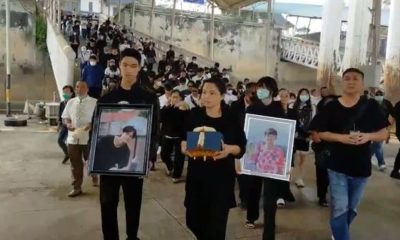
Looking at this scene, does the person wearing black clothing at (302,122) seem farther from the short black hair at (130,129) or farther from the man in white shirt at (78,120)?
the short black hair at (130,129)

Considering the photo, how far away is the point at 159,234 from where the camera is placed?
17.6 ft

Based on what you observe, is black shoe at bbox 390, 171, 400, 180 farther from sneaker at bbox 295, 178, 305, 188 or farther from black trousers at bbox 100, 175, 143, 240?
black trousers at bbox 100, 175, 143, 240

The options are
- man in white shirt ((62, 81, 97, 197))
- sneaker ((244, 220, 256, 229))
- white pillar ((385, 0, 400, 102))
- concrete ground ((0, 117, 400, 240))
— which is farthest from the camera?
white pillar ((385, 0, 400, 102))

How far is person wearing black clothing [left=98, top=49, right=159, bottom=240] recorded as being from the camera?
402 centimetres

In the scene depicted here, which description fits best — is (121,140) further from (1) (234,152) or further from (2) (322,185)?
(2) (322,185)

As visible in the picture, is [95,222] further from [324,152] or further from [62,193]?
[324,152]

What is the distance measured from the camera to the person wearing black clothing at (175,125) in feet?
26.0

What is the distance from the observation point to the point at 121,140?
392cm

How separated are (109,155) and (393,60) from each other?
16.2m

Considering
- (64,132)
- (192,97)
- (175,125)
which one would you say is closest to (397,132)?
(192,97)

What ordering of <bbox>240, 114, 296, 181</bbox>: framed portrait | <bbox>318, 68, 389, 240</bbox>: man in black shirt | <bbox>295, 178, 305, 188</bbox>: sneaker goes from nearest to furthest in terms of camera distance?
<bbox>318, 68, 389, 240</bbox>: man in black shirt < <bbox>240, 114, 296, 181</bbox>: framed portrait < <bbox>295, 178, 305, 188</bbox>: sneaker

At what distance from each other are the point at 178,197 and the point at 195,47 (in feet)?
97.9

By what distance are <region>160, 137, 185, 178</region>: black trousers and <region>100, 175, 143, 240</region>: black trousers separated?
3.74 metres

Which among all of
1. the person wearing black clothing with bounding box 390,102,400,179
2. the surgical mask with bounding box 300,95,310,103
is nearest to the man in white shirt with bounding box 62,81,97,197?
the surgical mask with bounding box 300,95,310,103
